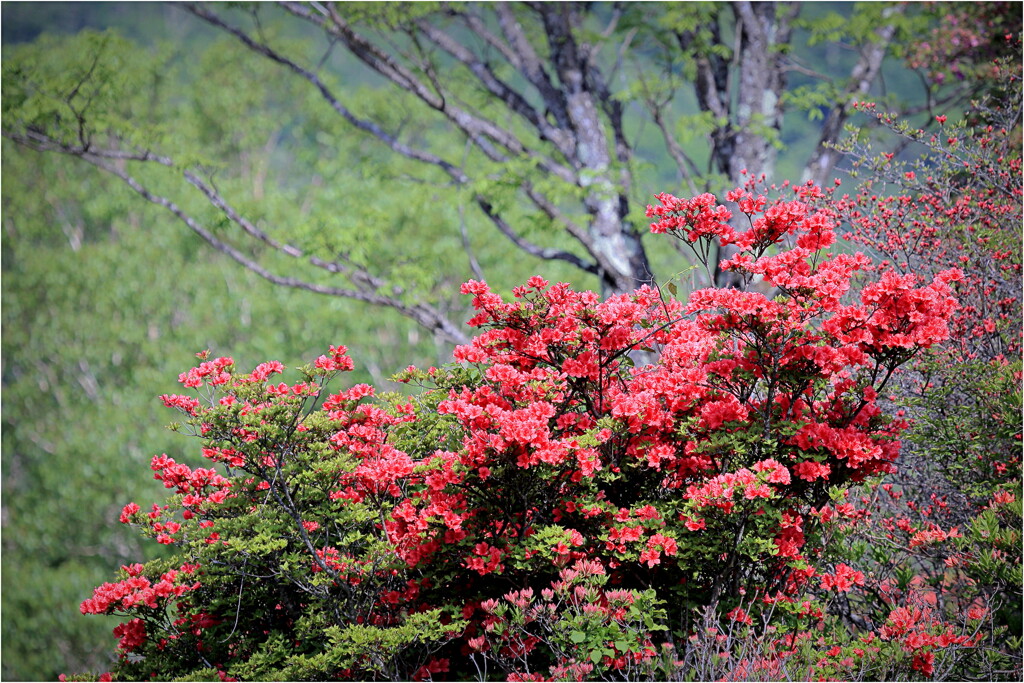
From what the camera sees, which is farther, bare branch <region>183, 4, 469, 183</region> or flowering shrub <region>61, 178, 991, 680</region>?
bare branch <region>183, 4, 469, 183</region>

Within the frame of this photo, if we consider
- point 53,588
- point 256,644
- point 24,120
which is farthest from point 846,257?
point 53,588

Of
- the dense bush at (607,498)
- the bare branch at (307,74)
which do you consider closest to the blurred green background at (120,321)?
the bare branch at (307,74)

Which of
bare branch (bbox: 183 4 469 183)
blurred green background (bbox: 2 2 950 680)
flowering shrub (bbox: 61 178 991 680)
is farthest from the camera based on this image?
blurred green background (bbox: 2 2 950 680)

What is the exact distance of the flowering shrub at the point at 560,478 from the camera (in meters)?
2.74

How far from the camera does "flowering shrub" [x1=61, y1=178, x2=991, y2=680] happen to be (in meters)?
2.74

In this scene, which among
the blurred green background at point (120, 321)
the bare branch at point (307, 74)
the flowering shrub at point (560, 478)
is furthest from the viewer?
the blurred green background at point (120, 321)

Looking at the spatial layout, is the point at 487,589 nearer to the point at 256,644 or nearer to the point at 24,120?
the point at 256,644

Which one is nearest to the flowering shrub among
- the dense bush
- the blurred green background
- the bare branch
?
the dense bush

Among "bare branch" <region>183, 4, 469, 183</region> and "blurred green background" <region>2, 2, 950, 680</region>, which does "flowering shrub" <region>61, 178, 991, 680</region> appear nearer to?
"bare branch" <region>183, 4, 469, 183</region>

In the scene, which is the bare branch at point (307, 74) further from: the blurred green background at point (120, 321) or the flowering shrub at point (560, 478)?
the flowering shrub at point (560, 478)

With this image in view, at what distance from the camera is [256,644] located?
11.7 feet

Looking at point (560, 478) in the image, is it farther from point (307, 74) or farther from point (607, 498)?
point (307, 74)

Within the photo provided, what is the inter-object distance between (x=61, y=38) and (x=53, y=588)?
1508 centimetres

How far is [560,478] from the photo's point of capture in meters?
2.94
